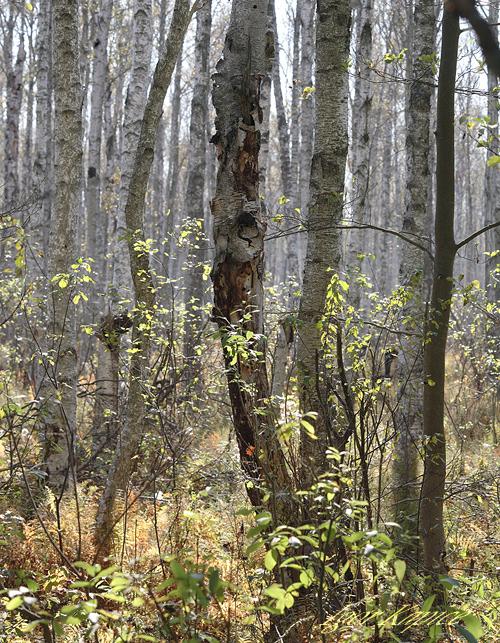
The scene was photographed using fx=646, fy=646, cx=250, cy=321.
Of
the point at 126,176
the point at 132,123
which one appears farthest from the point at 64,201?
the point at 132,123

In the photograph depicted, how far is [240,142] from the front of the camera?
3910mm

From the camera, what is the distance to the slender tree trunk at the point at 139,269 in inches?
177

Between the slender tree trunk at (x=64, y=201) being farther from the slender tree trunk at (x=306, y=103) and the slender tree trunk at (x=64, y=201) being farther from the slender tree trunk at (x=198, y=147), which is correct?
the slender tree trunk at (x=306, y=103)

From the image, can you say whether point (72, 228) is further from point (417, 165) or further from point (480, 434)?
point (480, 434)

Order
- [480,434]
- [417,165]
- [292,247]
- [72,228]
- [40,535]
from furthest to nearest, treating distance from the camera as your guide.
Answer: [292,247], [480,434], [417,165], [72,228], [40,535]

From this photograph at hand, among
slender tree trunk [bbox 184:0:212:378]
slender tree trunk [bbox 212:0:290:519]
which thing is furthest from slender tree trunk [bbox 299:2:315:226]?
slender tree trunk [bbox 212:0:290:519]

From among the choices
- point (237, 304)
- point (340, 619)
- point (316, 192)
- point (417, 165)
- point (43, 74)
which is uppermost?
point (43, 74)

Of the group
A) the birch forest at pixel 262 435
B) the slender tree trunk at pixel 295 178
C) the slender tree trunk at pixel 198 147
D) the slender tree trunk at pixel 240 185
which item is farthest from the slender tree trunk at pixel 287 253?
the slender tree trunk at pixel 240 185

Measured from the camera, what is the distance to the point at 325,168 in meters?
4.04

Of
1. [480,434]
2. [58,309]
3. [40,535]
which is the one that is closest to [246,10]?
[58,309]

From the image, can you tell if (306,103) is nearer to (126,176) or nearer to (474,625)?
(126,176)

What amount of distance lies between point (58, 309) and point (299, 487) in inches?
114

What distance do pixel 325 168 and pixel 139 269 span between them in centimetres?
154

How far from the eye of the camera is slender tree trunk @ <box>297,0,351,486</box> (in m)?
3.98
